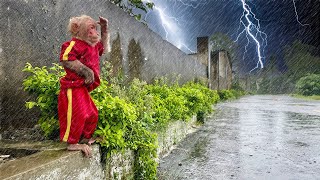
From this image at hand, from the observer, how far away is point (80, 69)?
255 cm

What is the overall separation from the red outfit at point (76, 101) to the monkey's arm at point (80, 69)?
0.11 ft

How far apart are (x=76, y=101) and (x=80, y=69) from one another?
250 mm

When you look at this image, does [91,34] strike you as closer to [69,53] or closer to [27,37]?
[69,53]

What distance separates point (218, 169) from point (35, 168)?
256 cm

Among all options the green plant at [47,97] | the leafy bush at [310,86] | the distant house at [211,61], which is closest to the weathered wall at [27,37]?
the green plant at [47,97]

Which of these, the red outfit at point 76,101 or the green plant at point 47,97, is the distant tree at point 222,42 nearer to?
the green plant at point 47,97

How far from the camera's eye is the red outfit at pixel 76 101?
2.55m

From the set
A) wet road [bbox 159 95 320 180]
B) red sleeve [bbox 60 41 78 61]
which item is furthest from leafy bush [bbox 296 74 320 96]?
red sleeve [bbox 60 41 78 61]

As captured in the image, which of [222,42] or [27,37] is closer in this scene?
[27,37]

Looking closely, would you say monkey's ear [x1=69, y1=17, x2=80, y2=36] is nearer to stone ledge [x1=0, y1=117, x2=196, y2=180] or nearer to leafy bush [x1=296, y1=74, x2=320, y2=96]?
stone ledge [x1=0, y1=117, x2=196, y2=180]

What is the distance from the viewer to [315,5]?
4144 cm

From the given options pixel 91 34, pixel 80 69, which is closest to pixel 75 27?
pixel 91 34

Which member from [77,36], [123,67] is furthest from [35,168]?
[123,67]

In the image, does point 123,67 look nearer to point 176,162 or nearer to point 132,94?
point 132,94
